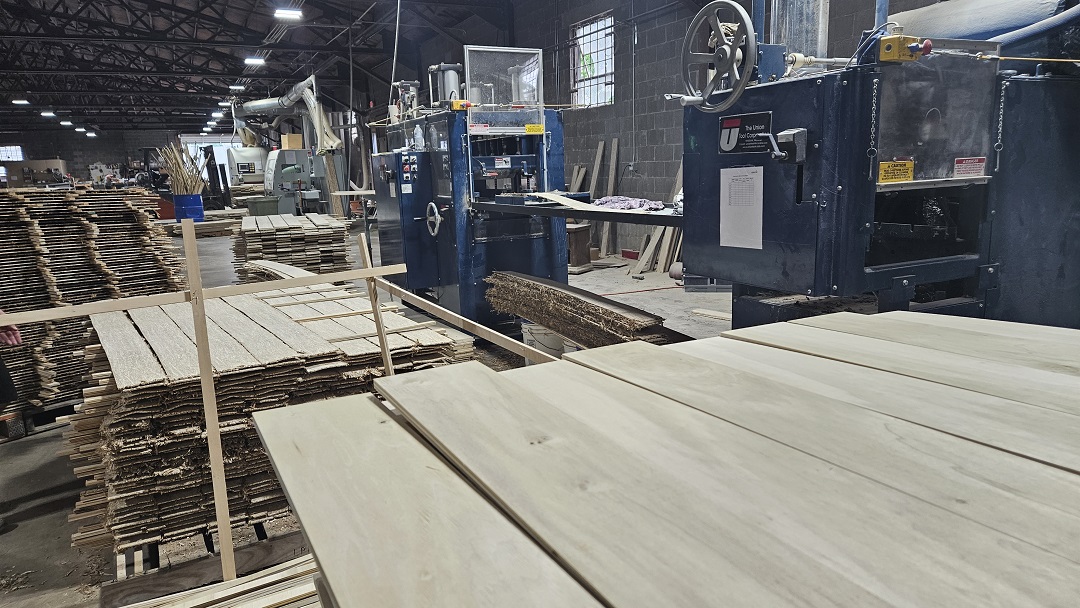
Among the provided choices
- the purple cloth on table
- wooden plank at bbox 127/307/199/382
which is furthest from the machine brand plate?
wooden plank at bbox 127/307/199/382

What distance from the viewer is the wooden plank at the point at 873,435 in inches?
27.7

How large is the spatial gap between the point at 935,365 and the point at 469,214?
4.60 meters

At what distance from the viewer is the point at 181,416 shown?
2.59 meters

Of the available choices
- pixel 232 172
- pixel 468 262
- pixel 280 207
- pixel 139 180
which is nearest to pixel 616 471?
pixel 468 262

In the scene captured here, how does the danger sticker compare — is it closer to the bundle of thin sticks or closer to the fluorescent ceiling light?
the fluorescent ceiling light

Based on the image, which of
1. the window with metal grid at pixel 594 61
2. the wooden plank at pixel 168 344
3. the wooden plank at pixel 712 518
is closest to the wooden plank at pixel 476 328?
the wooden plank at pixel 168 344

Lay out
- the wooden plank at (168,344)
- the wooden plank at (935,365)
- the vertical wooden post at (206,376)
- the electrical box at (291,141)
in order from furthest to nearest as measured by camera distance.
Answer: the electrical box at (291,141), the wooden plank at (168,344), the vertical wooden post at (206,376), the wooden plank at (935,365)

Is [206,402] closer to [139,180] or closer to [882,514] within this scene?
[882,514]

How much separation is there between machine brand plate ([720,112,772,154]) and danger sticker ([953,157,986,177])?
2.22ft

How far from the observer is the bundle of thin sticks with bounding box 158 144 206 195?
527 inches

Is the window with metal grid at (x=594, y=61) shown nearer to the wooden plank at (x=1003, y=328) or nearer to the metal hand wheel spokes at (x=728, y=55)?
the metal hand wheel spokes at (x=728, y=55)

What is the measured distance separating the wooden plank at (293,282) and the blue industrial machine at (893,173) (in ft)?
4.40

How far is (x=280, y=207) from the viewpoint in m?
14.1

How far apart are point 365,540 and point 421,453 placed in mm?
229
